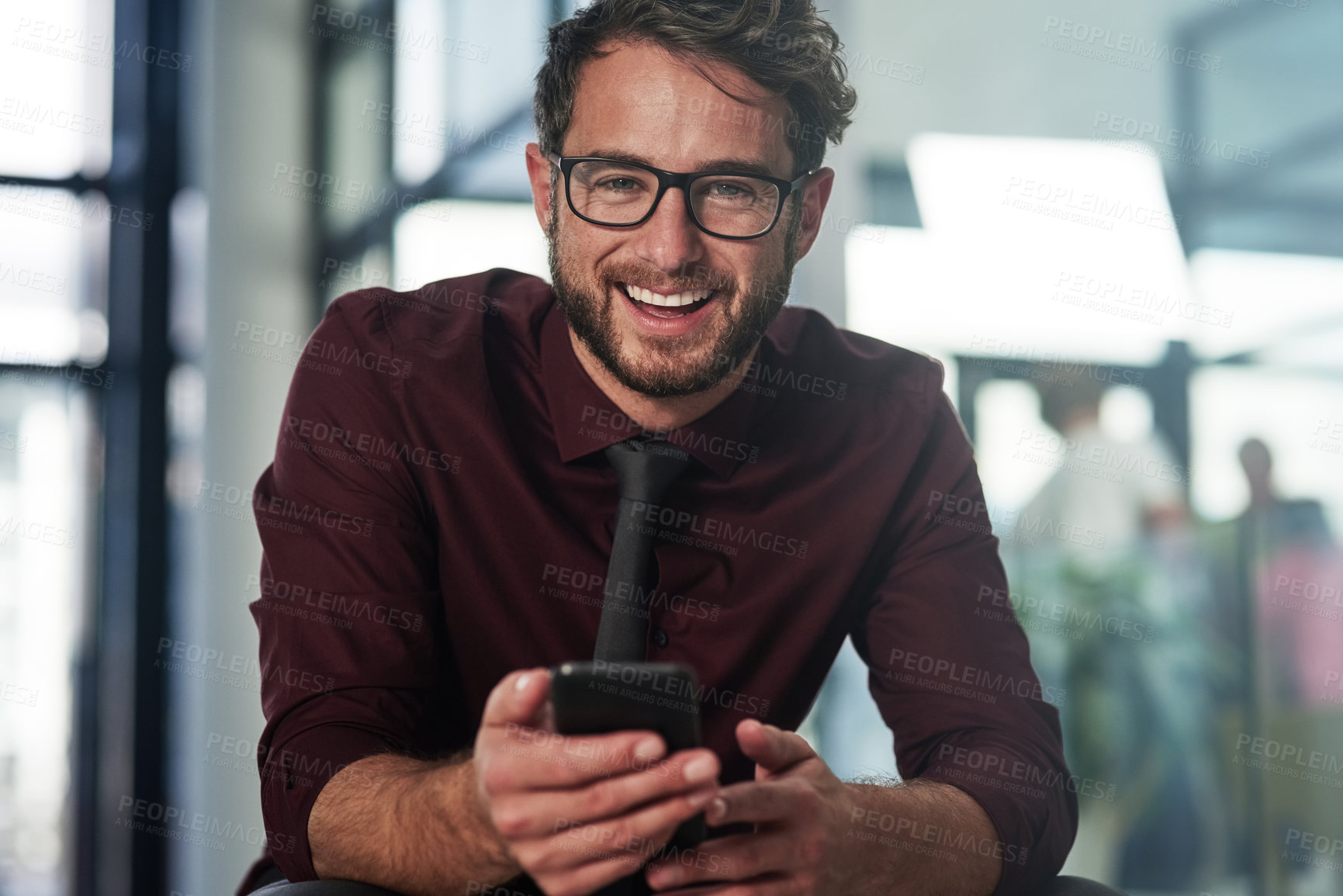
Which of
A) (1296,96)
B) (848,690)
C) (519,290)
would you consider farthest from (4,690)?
(1296,96)

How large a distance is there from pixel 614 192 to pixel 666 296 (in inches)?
6.2

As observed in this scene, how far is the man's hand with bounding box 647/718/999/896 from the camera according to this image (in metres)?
1.05

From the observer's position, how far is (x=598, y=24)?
63.4 inches

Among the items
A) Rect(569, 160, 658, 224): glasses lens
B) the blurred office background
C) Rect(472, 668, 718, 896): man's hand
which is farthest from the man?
Rect(472, 668, 718, 896): man's hand

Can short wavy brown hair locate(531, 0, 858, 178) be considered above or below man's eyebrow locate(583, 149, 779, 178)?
above

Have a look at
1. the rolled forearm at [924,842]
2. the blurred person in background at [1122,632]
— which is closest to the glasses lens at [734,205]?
the rolled forearm at [924,842]

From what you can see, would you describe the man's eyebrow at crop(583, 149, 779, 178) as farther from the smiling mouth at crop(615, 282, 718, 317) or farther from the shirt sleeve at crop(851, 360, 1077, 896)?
the shirt sleeve at crop(851, 360, 1077, 896)

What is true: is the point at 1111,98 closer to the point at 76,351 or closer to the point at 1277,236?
the point at 1277,236

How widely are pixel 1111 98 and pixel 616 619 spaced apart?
1.99m

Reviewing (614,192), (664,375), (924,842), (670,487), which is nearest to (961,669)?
(924,842)

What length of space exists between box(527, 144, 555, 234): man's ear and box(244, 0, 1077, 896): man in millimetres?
28

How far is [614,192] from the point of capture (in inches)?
60.1

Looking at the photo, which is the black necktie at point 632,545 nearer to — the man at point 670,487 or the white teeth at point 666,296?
the man at point 670,487

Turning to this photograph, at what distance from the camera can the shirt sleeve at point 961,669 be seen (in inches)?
54.1
